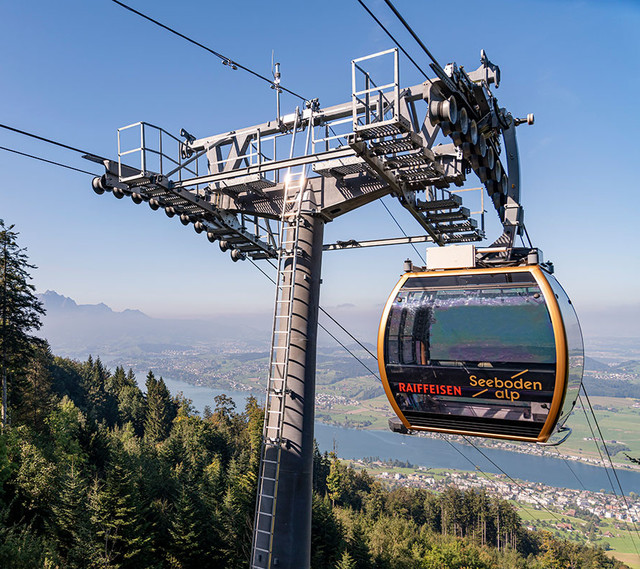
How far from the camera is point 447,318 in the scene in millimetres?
6602

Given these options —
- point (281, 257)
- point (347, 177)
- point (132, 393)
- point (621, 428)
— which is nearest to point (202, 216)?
point (281, 257)

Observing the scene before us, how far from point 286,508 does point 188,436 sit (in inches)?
2019

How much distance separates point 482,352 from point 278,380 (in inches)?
118

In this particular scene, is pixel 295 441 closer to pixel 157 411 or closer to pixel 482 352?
pixel 482 352

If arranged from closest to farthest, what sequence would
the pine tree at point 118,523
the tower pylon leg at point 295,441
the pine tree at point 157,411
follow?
1. the tower pylon leg at point 295,441
2. the pine tree at point 118,523
3. the pine tree at point 157,411

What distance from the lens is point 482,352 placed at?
6.24 m

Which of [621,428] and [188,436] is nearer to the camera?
[188,436]

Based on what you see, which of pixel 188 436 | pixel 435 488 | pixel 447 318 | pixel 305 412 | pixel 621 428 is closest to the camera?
pixel 447 318

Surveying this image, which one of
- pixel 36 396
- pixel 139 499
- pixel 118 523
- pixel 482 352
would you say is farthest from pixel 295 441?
pixel 36 396

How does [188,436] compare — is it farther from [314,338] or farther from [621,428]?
[621,428]

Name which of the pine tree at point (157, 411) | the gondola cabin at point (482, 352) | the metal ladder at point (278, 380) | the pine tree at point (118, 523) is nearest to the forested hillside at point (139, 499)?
the pine tree at point (118, 523)

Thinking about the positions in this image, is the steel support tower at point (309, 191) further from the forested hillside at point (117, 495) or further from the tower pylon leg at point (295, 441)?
the forested hillside at point (117, 495)

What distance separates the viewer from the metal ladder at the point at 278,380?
6816mm

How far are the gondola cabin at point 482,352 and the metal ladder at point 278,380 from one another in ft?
5.15
